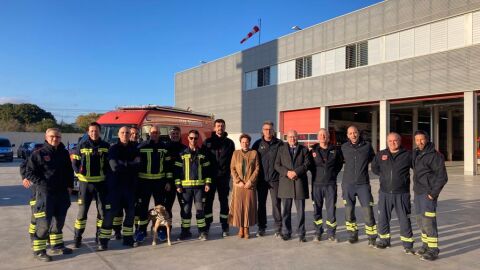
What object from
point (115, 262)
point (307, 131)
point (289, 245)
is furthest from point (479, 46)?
point (115, 262)

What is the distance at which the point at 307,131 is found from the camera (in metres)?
28.9

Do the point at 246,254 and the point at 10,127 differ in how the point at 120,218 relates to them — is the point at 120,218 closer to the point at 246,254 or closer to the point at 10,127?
the point at 246,254

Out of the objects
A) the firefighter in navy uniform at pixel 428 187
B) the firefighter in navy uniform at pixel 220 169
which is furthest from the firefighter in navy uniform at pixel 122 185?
Answer: the firefighter in navy uniform at pixel 428 187

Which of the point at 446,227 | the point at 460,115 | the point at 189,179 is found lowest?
the point at 446,227

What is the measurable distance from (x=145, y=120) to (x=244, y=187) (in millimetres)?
7019

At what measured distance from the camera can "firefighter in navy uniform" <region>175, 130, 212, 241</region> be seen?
6.54 meters

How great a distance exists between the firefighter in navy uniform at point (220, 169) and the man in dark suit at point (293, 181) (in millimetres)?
1000

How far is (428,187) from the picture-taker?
5609mm

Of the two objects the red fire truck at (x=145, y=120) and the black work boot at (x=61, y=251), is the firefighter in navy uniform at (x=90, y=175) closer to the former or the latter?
the black work boot at (x=61, y=251)

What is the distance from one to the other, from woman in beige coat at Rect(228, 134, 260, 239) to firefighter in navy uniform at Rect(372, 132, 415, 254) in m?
2.10

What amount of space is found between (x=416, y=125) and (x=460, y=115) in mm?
6234

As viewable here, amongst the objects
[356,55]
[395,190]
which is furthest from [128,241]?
[356,55]

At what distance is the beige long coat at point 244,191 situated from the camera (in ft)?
21.9

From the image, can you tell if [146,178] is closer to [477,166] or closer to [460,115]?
[477,166]
